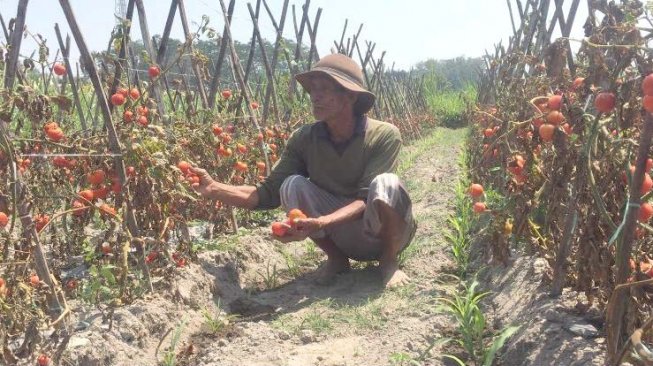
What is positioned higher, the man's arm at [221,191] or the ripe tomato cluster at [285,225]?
the man's arm at [221,191]

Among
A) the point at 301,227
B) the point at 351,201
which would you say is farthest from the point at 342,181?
the point at 301,227

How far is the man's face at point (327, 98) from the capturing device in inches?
124

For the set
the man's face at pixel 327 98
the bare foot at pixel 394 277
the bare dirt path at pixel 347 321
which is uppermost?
the man's face at pixel 327 98

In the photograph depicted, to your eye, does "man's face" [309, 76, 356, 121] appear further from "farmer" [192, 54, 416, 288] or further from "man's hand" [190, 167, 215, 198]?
"man's hand" [190, 167, 215, 198]

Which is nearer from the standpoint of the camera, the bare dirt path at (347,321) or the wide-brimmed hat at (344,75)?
the bare dirt path at (347,321)

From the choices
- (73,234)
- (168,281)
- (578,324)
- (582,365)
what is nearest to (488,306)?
(578,324)

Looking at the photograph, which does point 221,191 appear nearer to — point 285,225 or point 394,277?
point 285,225

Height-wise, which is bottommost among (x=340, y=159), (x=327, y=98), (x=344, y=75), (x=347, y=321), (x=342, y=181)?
(x=347, y=321)

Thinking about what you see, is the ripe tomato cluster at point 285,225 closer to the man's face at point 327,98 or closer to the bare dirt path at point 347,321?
the bare dirt path at point 347,321

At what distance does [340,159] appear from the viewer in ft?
11.1

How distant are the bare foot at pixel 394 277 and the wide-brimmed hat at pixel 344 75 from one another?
2.84 feet

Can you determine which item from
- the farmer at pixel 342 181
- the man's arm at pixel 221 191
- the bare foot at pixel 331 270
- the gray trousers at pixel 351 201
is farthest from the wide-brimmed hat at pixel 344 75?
the bare foot at pixel 331 270

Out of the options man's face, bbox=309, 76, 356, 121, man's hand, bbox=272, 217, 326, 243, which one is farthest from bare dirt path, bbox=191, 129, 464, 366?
man's face, bbox=309, 76, 356, 121

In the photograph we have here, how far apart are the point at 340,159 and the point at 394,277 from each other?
27.2 inches
